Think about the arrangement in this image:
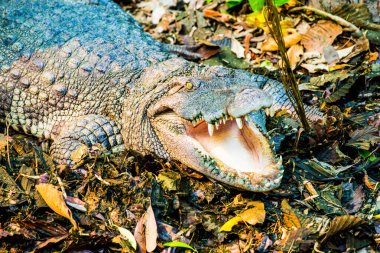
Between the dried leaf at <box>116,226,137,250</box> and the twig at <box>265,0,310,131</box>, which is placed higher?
the twig at <box>265,0,310,131</box>

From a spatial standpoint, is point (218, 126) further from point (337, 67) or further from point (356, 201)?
point (337, 67)

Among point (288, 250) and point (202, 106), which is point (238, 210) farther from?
point (202, 106)

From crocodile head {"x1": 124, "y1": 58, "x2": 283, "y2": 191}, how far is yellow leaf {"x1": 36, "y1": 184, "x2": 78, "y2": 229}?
924mm

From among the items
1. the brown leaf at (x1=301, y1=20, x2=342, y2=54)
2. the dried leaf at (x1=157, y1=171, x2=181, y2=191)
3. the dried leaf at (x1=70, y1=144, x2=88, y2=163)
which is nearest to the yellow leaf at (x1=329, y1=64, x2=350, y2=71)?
the brown leaf at (x1=301, y1=20, x2=342, y2=54)

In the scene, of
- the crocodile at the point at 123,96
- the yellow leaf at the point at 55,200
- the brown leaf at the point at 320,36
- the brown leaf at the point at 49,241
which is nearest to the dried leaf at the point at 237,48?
the brown leaf at the point at 320,36

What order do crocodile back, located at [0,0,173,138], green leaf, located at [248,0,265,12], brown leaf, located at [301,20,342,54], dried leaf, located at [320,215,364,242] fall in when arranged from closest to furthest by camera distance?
dried leaf, located at [320,215,364,242]
crocodile back, located at [0,0,173,138]
brown leaf, located at [301,20,342,54]
green leaf, located at [248,0,265,12]

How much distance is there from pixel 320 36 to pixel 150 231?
2.97m

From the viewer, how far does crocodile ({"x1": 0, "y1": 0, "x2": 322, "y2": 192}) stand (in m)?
3.83

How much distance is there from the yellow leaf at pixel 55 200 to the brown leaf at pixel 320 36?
3023mm

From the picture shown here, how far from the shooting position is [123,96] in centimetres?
453

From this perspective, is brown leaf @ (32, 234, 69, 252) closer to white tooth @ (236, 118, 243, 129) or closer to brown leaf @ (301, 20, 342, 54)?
white tooth @ (236, 118, 243, 129)

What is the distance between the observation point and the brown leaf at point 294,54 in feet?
17.7

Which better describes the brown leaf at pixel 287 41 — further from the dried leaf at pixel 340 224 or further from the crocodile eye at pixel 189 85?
the dried leaf at pixel 340 224

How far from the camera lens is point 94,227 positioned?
142 inches
